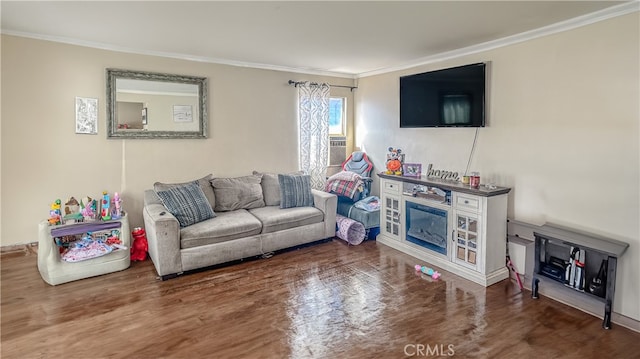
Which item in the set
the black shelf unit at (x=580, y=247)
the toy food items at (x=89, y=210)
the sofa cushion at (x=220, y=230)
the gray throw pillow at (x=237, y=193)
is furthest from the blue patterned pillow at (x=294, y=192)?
the black shelf unit at (x=580, y=247)

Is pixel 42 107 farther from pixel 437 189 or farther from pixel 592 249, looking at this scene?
pixel 592 249

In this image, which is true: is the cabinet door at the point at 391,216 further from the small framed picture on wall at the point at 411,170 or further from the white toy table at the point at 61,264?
the white toy table at the point at 61,264

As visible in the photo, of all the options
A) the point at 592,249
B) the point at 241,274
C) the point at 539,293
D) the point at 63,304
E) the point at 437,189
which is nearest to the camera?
the point at 592,249

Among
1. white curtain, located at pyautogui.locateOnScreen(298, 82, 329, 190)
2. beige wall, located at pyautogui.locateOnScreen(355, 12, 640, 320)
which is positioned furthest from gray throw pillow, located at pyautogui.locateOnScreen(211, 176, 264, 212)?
beige wall, located at pyautogui.locateOnScreen(355, 12, 640, 320)

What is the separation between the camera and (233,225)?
3.81 metres

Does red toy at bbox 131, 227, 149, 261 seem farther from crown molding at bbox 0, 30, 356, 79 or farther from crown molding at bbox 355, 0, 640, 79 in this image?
crown molding at bbox 355, 0, 640, 79

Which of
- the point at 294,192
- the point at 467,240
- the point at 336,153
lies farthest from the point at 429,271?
the point at 336,153

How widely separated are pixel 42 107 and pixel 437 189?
424 centimetres

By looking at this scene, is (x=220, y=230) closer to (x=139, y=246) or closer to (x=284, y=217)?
(x=284, y=217)

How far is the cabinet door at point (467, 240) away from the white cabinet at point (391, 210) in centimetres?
81

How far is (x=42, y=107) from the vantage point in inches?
144

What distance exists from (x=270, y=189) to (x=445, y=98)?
2.44 m

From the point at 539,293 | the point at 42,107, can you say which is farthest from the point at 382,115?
the point at 42,107

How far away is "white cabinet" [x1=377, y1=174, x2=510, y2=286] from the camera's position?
335cm
